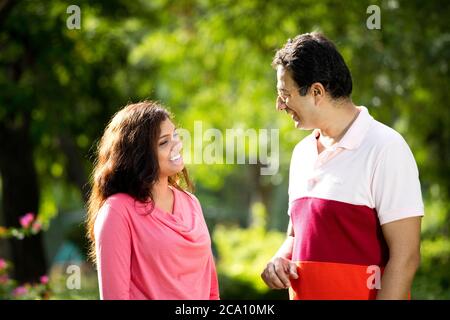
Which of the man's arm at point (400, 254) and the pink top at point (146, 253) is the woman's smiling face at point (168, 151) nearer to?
the pink top at point (146, 253)

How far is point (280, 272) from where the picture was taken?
3.05 metres

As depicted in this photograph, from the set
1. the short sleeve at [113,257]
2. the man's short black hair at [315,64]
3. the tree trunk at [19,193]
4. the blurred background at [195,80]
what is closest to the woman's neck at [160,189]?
the short sleeve at [113,257]

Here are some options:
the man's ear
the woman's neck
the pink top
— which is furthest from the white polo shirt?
the woman's neck

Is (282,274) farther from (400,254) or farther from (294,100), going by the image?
(294,100)

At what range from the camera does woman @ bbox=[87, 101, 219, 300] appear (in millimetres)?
2863

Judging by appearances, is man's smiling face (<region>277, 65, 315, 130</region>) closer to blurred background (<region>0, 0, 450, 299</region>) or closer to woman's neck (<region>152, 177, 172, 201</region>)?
woman's neck (<region>152, 177, 172, 201</region>)

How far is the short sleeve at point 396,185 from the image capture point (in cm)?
279

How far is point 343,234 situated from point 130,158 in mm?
831

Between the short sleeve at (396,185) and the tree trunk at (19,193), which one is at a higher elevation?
the short sleeve at (396,185)

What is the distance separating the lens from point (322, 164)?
302 centimetres

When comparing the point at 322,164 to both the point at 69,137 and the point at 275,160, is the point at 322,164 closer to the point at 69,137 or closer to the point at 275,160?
the point at 275,160

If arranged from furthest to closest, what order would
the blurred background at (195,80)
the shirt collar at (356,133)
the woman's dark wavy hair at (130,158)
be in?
the blurred background at (195,80) → the woman's dark wavy hair at (130,158) → the shirt collar at (356,133)

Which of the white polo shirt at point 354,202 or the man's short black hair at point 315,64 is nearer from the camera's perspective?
the white polo shirt at point 354,202

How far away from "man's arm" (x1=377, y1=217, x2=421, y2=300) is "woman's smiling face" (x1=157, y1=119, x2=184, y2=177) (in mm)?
813
